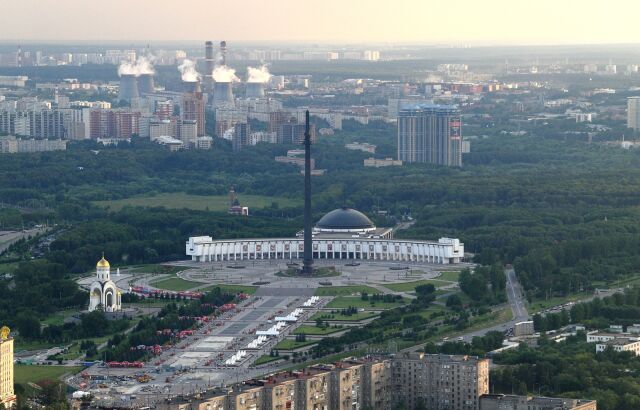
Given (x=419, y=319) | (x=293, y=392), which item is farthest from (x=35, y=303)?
(x=293, y=392)

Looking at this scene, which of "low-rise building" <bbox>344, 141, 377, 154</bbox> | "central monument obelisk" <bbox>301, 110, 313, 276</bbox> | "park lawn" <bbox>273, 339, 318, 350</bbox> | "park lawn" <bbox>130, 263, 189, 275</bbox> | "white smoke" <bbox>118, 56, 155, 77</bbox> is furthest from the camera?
"white smoke" <bbox>118, 56, 155, 77</bbox>

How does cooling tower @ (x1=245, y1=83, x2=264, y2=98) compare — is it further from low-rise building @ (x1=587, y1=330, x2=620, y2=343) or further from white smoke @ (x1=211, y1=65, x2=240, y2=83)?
low-rise building @ (x1=587, y1=330, x2=620, y2=343)

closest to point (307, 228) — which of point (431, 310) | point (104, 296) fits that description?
point (431, 310)

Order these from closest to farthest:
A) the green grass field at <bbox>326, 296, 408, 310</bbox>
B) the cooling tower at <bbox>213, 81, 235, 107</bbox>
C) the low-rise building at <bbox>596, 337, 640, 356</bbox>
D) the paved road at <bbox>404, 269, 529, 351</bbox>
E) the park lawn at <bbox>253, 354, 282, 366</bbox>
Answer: the low-rise building at <bbox>596, 337, 640, 356</bbox>, the park lawn at <bbox>253, 354, 282, 366</bbox>, the paved road at <bbox>404, 269, 529, 351</bbox>, the green grass field at <bbox>326, 296, 408, 310</bbox>, the cooling tower at <bbox>213, 81, 235, 107</bbox>

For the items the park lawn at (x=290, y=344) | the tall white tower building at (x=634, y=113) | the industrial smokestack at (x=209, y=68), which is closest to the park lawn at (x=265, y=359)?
the park lawn at (x=290, y=344)

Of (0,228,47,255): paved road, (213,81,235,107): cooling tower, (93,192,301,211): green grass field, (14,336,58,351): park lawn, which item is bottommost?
(213,81,235,107): cooling tower

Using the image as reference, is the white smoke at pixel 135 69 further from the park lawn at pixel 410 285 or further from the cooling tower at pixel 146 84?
the park lawn at pixel 410 285

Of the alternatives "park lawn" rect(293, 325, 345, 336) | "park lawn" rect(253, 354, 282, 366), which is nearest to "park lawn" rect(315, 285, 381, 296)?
"park lawn" rect(293, 325, 345, 336)
